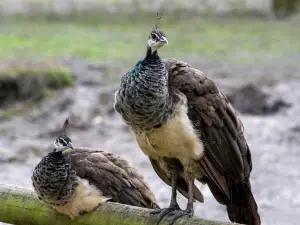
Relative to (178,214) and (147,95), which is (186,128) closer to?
(147,95)

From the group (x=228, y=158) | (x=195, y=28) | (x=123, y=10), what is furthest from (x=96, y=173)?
(x=123, y=10)

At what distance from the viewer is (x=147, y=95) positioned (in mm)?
3188

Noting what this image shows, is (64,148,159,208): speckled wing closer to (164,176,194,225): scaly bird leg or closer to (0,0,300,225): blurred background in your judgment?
(164,176,194,225): scaly bird leg

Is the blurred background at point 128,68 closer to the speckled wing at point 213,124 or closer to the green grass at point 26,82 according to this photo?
the green grass at point 26,82

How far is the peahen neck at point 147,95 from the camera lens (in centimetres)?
317

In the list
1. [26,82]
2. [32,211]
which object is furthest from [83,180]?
[26,82]

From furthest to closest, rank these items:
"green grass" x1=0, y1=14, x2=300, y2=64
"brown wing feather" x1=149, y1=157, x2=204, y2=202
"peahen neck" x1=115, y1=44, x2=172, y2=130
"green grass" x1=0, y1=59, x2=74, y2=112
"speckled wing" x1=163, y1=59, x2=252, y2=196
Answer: "green grass" x1=0, y1=14, x2=300, y2=64, "green grass" x1=0, y1=59, x2=74, y2=112, "brown wing feather" x1=149, y1=157, x2=204, y2=202, "speckled wing" x1=163, y1=59, x2=252, y2=196, "peahen neck" x1=115, y1=44, x2=172, y2=130

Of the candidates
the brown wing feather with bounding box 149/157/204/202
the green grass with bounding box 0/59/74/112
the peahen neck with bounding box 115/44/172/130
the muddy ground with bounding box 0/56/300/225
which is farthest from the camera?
the green grass with bounding box 0/59/74/112

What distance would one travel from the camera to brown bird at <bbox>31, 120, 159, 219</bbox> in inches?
134

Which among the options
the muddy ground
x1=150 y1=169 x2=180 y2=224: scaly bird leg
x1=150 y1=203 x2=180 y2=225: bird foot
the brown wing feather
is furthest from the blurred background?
x1=150 y1=203 x2=180 y2=225: bird foot

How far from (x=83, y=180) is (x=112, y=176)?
219 millimetres

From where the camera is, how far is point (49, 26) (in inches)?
559

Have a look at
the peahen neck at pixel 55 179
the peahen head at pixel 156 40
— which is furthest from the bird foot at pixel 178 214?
the peahen head at pixel 156 40

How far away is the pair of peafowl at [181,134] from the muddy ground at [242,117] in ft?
6.56
